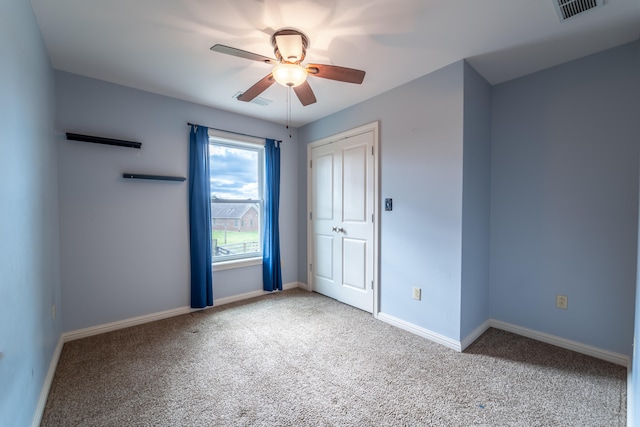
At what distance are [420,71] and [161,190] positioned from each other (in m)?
2.87

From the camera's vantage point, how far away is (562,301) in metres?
2.39

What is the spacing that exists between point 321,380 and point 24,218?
2.06m

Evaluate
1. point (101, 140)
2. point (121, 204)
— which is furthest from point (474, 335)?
point (101, 140)

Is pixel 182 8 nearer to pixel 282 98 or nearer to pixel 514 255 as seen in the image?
pixel 282 98

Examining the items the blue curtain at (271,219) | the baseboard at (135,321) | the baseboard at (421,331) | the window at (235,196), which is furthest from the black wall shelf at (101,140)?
the baseboard at (421,331)

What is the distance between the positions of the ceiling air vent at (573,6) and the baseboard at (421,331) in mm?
2457

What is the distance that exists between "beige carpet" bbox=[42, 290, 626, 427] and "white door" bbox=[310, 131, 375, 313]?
2.36 ft

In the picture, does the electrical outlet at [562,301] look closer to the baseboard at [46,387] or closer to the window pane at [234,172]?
the window pane at [234,172]

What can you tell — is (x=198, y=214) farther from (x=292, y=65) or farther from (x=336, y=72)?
(x=336, y=72)

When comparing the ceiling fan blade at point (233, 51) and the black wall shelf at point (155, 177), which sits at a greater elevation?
the ceiling fan blade at point (233, 51)

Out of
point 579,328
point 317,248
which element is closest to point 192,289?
point 317,248

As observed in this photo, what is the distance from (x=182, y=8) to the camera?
171cm

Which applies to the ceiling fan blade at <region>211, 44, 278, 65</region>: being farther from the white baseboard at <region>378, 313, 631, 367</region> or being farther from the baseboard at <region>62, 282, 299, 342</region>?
the baseboard at <region>62, 282, 299, 342</region>

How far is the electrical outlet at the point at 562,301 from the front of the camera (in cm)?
237
